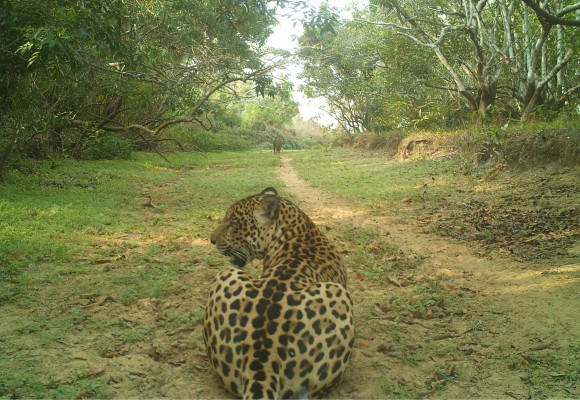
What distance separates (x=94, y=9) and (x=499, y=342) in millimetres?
7073

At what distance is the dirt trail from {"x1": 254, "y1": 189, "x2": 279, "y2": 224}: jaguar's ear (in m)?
1.43

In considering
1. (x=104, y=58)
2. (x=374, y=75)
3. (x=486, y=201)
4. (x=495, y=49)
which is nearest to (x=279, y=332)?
(x=486, y=201)

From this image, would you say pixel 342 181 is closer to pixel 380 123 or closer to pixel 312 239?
pixel 312 239

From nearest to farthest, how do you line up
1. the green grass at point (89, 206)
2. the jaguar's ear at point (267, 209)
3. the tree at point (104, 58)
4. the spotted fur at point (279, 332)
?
the spotted fur at point (279, 332) < the jaguar's ear at point (267, 209) < the green grass at point (89, 206) < the tree at point (104, 58)

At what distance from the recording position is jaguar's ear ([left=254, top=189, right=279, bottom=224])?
4566mm

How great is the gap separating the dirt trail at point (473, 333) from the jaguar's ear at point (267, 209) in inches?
56.5

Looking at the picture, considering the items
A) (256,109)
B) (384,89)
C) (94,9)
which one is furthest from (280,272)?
(256,109)

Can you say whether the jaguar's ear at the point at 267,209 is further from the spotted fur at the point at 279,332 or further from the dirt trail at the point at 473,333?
the dirt trail at the point at 473,333

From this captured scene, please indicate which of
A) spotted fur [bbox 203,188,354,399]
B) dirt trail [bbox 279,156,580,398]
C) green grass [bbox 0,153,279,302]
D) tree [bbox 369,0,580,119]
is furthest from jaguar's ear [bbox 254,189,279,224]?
tree [bbox 369,0,580,119]

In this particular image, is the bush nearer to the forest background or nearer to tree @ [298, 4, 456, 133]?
the forest background

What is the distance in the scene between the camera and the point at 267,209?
461cm

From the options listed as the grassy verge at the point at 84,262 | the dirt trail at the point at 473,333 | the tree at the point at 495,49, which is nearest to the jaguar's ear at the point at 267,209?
the grassy verge at the point at 84,262

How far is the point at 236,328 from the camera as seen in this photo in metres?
3.26

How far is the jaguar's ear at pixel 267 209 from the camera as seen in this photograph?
15.0ft
